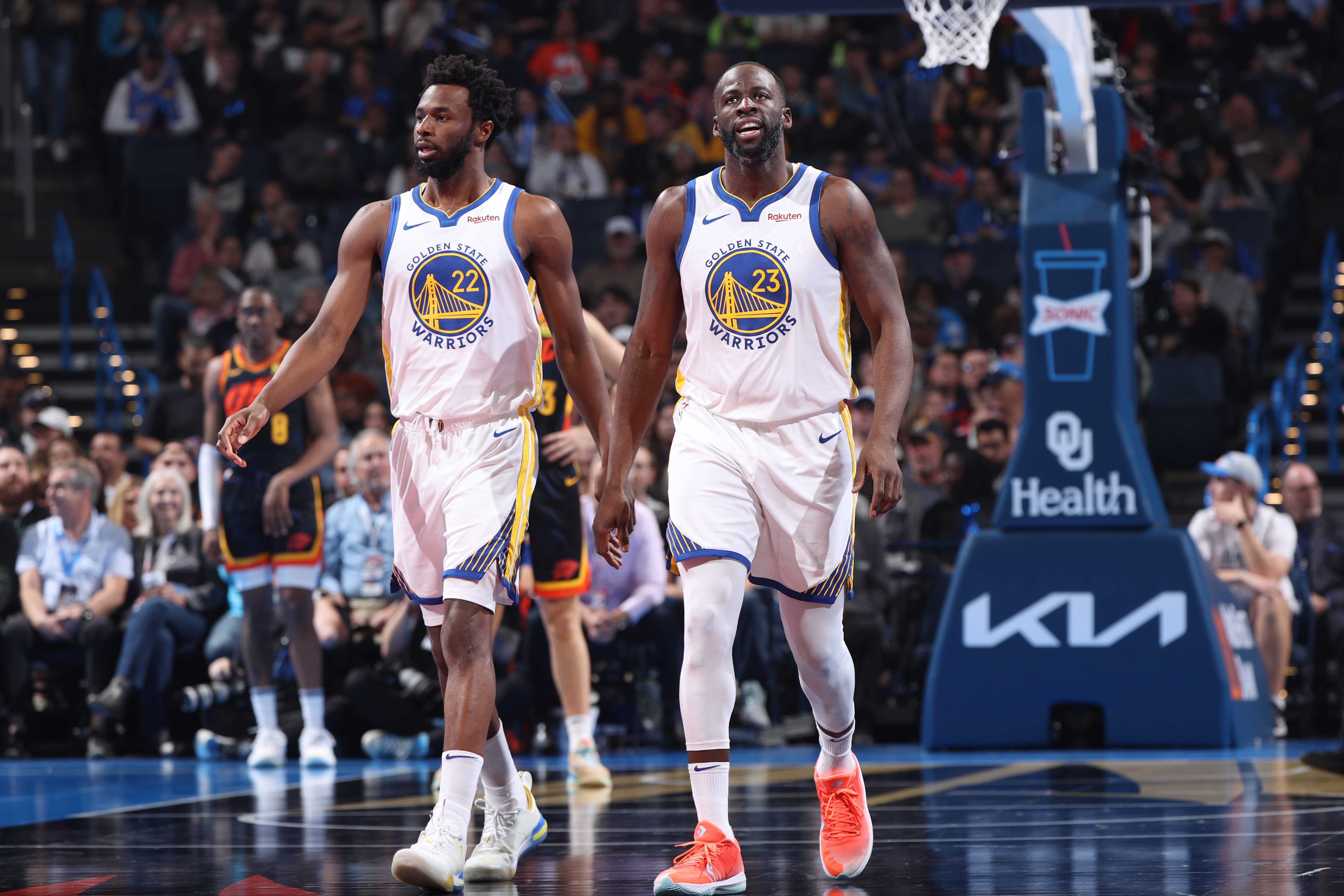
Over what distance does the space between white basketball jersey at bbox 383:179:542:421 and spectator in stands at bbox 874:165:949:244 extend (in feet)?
33.1

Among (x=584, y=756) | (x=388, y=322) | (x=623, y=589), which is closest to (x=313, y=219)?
(x=623, y=589)

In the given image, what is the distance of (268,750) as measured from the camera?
9078mm

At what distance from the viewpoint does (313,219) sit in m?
16.0

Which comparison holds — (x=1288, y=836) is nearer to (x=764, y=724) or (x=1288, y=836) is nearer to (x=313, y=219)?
(x=764, y=724)

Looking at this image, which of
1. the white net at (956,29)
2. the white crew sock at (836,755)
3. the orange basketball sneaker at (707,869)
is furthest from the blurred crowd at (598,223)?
the orange basketball sneaker at (707,869)

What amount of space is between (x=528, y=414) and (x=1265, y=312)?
431 inches

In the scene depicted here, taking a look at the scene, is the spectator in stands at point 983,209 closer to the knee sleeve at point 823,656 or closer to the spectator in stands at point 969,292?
the spectator in stands at point 969,292

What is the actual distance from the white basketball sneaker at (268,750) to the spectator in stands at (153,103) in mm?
9802

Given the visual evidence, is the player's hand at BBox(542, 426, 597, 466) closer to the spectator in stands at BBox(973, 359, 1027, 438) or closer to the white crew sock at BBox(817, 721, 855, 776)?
the white crew sock at BBox(817, 721, 855, 776)

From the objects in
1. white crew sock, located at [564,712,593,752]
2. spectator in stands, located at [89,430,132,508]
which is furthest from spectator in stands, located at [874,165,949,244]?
white crew sock, located at [564,712,593,752]

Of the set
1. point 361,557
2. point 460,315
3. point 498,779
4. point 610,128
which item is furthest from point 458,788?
point 610,128

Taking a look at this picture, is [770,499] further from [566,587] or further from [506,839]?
[566,587]

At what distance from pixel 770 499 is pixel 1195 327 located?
9.00 m

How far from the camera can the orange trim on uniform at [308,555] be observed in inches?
350
